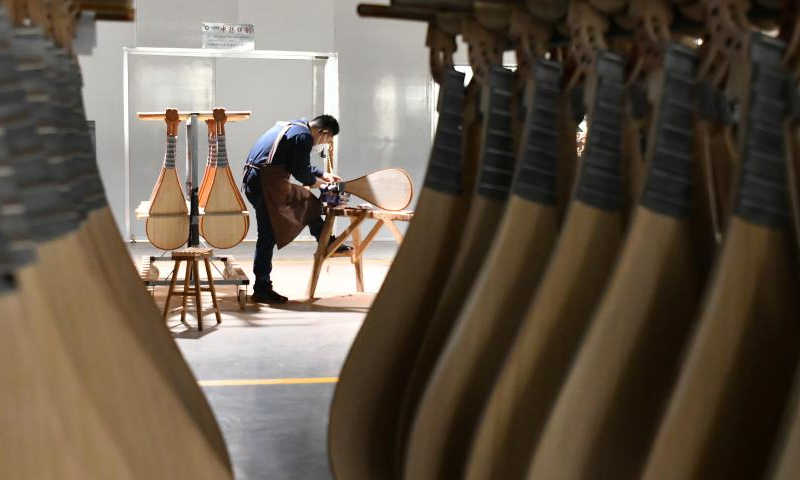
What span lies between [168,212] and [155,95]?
148 inches

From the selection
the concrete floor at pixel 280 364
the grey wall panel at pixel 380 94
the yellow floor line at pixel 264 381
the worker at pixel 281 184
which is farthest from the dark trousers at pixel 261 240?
the grey wall panel at pixel 380 94

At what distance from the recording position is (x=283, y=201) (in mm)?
6008

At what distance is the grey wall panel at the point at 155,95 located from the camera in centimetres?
896

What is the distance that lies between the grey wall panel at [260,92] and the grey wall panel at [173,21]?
0.44 metres

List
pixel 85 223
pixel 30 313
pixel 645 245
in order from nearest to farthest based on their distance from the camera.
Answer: pixel 30 313, pixel 645 245, pixel 85 223

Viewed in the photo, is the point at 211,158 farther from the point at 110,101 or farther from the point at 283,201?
the point at 110,101

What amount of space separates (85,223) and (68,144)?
0.10m

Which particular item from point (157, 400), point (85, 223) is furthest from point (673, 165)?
point (85, 223)

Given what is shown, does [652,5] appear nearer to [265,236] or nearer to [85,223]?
[85,223]

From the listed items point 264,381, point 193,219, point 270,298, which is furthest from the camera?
point 270,298

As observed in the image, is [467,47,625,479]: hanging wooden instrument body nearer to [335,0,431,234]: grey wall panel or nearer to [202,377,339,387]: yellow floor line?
[202,377,339,387]: yellow floor line

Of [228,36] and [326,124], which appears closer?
[326,124]

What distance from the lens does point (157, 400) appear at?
2.19ft

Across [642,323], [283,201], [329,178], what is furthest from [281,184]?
[642,323]
